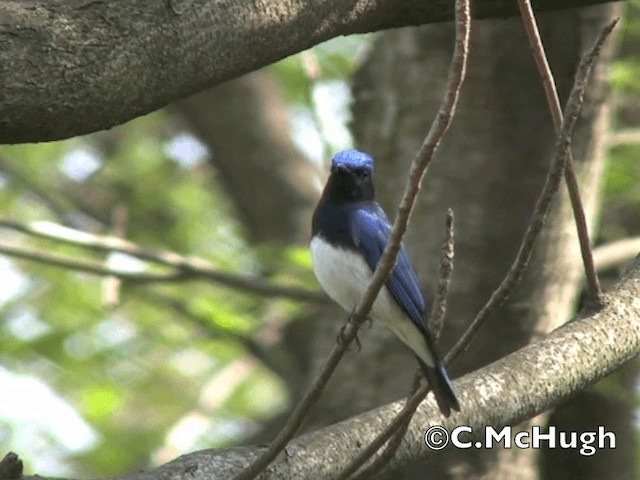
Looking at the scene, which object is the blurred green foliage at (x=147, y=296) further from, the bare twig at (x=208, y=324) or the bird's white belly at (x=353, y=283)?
the bird's white belly at (x=353, y=283)

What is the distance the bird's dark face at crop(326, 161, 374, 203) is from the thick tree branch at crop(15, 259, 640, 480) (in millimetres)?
871

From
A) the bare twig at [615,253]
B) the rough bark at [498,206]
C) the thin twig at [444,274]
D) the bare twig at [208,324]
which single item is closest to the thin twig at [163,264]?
the bare twig at [208,324]

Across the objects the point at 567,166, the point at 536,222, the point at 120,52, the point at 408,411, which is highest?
the point at 120,52

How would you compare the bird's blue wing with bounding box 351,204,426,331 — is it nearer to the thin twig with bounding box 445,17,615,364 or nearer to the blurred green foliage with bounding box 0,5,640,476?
the thin twig with bounding box 445,17,615,364

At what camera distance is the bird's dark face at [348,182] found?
3645 millimetres

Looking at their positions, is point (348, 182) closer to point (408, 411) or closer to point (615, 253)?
point (408, 411)

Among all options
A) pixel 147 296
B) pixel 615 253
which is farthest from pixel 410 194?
pixel 147 296

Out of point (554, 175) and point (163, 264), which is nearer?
point (554, 175)

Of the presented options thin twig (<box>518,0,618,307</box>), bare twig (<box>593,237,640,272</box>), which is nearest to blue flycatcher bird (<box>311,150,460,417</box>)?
thin twig (<box>518,0,618,307</box>)

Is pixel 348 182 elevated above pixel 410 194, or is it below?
above

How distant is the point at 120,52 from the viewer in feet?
7.97

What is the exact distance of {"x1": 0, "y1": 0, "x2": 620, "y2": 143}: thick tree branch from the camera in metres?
2.32

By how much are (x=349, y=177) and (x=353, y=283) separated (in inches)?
15.0

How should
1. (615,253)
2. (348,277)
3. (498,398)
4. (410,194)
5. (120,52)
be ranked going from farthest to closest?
1. (615,253)
2. (348,277)
3. (498,398)
4. (120,52)
5. (410,194)
